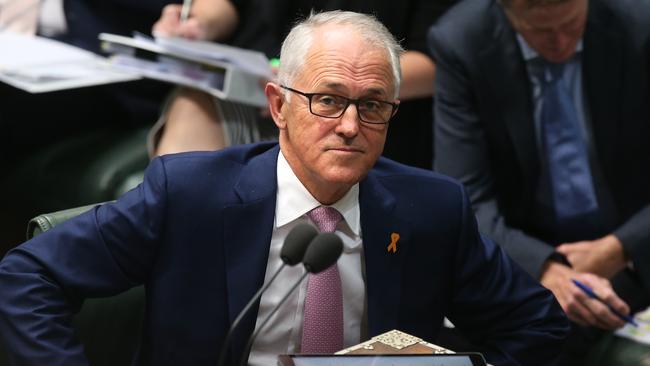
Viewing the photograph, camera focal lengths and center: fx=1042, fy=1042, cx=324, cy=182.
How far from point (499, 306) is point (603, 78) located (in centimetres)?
97

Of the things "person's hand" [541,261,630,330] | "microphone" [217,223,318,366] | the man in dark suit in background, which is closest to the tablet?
"microphone" [217,223,318,366]

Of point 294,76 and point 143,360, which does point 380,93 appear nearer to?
point 294,76

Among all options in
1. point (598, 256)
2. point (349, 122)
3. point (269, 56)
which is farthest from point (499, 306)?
point (269, 56)

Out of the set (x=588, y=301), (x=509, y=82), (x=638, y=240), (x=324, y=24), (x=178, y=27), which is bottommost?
(x=588, y=301)

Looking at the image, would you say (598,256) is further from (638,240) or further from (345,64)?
(345,64)

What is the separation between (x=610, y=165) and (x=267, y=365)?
1.32 metres

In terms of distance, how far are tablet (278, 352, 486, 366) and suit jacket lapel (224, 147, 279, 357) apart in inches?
13.7

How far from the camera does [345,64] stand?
1.78m

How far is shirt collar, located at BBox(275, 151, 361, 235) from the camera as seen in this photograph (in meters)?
1.85

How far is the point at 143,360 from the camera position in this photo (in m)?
1.88

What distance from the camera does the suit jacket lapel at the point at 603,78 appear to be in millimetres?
2697

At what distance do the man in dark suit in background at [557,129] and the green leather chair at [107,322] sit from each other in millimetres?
1087

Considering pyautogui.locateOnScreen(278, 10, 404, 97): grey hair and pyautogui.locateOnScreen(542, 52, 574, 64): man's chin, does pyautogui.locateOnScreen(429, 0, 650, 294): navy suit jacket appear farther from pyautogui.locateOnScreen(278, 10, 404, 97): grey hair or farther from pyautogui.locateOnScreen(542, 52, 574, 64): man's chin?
pyautogui.locateOnScreen(278, 10, 404, 97): grey hair

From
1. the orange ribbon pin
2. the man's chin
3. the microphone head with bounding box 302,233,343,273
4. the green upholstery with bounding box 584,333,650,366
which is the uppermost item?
the man's chin
